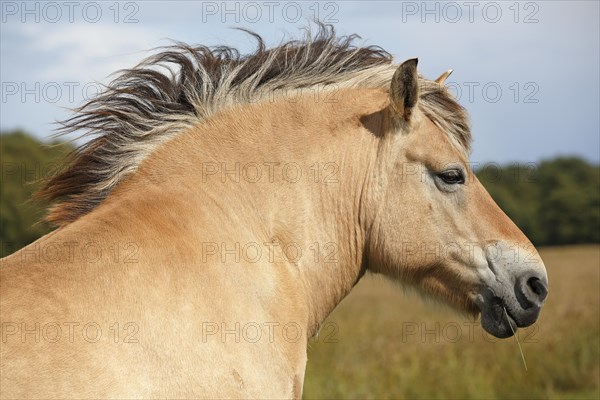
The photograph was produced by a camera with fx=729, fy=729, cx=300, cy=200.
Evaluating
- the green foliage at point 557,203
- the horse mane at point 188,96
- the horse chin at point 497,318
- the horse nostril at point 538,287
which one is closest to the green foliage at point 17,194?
the green foliage at point 557,203

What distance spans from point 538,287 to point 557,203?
3500 cm

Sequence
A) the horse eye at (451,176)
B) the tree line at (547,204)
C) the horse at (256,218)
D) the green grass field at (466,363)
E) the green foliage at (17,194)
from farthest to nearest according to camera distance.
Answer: the tree line at (547,204), the green foliage at (17,194), the green grass field at (466,363), the horse eye at (451,176), the horse at (256,218)

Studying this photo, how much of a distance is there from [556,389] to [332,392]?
313 cm

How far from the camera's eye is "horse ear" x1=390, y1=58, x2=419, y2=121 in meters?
4.48

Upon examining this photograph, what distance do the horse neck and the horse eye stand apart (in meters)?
0.46

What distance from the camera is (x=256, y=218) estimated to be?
170 inches

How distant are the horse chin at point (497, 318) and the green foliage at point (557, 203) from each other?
1167 inches

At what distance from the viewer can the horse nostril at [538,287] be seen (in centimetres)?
468

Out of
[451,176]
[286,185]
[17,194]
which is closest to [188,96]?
[286,185]

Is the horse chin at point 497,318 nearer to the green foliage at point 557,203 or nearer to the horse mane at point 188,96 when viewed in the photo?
the horse mane at point 188,96

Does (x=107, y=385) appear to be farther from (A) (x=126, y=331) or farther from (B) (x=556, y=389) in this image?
(B) (x=556, y=389)

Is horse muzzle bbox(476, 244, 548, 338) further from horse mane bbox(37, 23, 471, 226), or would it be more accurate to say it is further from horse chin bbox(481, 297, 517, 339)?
horse mane bbox(37, 23, 471, 226)

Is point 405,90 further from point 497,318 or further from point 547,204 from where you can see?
point 547,204

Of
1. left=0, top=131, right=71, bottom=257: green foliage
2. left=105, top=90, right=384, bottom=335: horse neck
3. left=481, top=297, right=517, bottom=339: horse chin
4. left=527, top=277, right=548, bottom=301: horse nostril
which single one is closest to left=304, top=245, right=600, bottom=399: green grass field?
left=481, top=297, right=517, bottom=339: horse chin
